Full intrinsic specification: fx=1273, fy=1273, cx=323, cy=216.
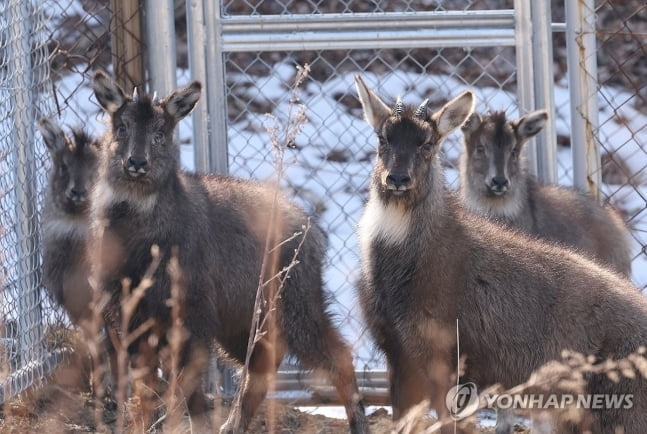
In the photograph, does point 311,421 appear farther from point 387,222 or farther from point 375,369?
point 387,222

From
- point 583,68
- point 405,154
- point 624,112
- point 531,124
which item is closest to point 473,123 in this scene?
point 531,124

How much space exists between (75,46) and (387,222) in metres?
5.28

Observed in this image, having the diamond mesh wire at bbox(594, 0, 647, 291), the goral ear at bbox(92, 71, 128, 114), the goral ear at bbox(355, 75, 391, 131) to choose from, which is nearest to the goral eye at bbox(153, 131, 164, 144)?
the goral ear at bbox(92, 71, 128, 114)

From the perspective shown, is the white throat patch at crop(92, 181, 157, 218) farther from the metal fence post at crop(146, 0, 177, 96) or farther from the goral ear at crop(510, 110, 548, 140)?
the goral ear at crop(510, 110, 548, 140)

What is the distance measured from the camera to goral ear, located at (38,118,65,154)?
7469mm

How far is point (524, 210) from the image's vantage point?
834 centimetres

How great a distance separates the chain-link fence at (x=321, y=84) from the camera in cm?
730

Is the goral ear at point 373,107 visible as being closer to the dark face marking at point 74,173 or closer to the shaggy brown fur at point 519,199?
the shaggy brown fur at point 519,199

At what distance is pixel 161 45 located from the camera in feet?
23.8

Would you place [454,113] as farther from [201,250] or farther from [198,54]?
[198,54]

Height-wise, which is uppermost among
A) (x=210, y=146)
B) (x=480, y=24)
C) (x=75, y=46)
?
(x=75, y=46)

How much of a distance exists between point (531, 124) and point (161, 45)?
7.20 ft

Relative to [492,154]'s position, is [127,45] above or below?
above

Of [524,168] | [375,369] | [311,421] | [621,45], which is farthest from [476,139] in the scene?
[621,45]
